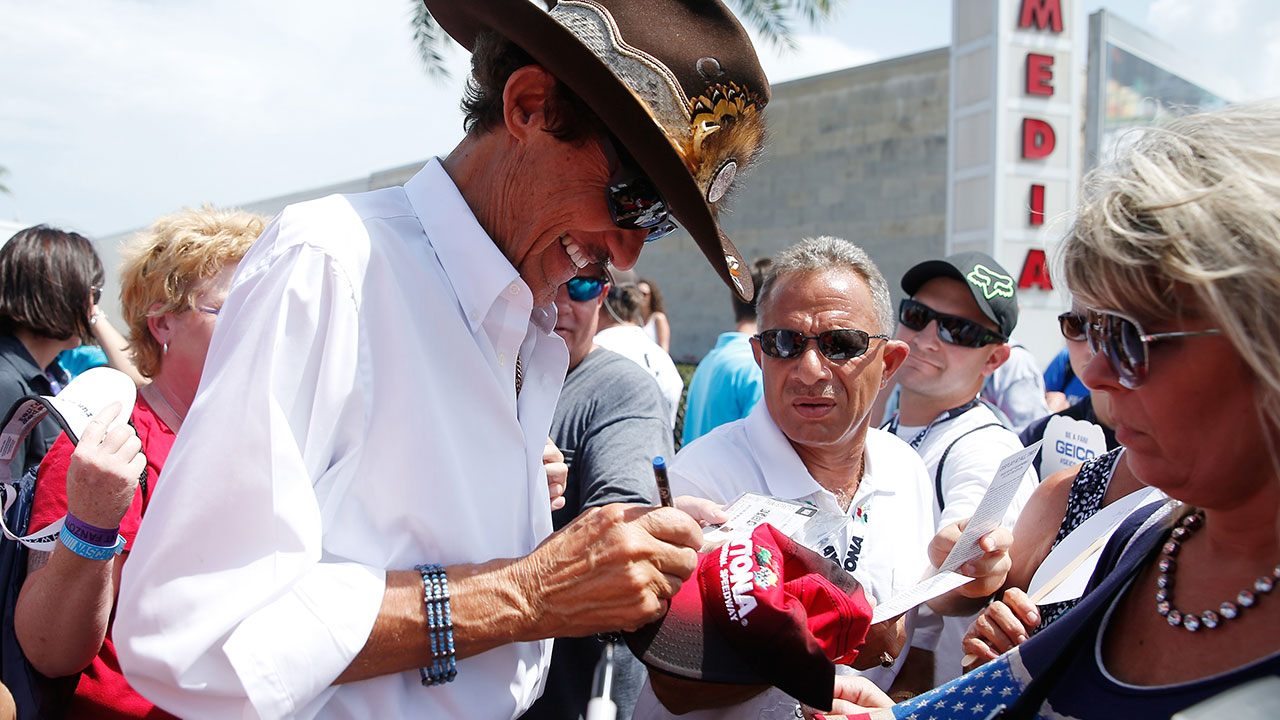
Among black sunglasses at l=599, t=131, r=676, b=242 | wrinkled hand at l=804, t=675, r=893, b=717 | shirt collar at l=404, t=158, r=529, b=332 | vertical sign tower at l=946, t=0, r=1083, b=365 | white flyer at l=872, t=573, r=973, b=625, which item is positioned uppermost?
vertical sign tower at l=946, t=0, r=1083, b=365

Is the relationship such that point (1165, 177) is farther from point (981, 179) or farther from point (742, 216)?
point (742, 216)

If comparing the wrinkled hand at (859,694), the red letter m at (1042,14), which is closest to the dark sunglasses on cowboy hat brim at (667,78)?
the wrinkled hand at (859,694)

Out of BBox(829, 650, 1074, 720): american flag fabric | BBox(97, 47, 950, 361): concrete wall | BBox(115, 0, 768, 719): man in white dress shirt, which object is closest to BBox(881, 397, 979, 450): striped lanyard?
BBox(829, 650, 1074, 720): american flag fabric

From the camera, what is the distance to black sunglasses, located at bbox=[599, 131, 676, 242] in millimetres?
1532

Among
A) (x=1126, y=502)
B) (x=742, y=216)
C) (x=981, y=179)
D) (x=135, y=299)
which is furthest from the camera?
(x=742, y=216)

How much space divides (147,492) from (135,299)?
681mm

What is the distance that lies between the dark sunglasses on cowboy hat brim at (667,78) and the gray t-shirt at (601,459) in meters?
1.22

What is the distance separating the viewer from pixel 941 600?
2305 millimetres

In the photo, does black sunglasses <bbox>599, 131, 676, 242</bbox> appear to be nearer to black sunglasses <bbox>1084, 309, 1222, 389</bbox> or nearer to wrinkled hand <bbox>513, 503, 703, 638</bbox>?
wrinkled hand <bbox>513, 503, 703, 638</bbox>

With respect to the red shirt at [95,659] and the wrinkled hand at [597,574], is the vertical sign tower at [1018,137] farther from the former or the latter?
the red shirt at [95,659]

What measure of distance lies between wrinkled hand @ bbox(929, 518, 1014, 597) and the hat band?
1.21m

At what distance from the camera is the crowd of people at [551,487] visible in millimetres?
1222

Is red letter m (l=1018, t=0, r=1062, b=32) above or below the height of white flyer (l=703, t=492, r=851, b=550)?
above

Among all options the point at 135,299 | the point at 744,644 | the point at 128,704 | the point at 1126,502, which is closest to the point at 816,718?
the point at 744,644
